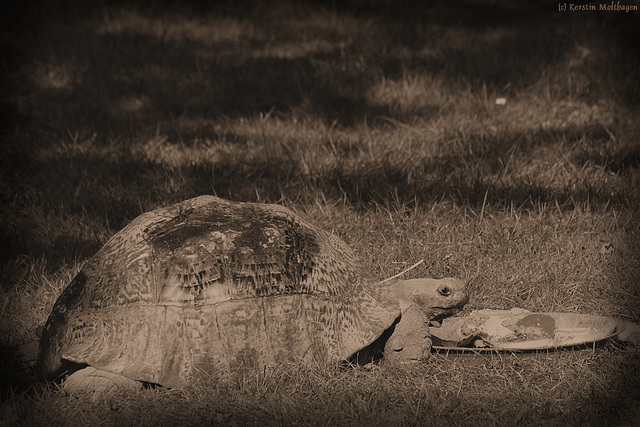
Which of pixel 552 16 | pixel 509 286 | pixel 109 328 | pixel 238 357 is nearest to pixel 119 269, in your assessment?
pixel 109 328

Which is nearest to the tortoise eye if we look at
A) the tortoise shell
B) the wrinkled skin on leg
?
the wrinkled skin on leg

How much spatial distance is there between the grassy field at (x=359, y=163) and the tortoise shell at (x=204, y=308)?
14 cm

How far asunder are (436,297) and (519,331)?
0.56 meters

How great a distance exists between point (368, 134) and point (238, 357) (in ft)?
11.8

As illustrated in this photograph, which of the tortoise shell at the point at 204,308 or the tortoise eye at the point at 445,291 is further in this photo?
the tortoise eye at the point at 445,291

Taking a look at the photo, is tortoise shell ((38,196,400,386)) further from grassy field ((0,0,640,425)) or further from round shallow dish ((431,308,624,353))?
round shallow dish ((431,308,624,353))

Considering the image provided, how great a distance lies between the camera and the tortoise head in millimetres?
3646

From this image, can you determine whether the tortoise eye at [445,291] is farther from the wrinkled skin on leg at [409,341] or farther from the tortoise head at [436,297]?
the wrinkled skin on leg at [409,341]

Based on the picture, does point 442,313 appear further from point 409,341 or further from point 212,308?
point 212,308

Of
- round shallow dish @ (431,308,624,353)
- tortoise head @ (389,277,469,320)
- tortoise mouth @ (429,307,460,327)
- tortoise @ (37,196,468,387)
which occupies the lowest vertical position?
round shallow dish @ (431,308,624,353)

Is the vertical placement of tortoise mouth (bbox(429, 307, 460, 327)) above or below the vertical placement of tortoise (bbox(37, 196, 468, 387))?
below

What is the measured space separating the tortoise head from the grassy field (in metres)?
0.31

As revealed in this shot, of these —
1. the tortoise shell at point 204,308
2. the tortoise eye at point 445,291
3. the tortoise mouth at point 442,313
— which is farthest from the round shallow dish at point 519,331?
the tortoise shell at point 204,308

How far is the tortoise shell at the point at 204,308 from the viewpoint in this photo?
9.93ft
